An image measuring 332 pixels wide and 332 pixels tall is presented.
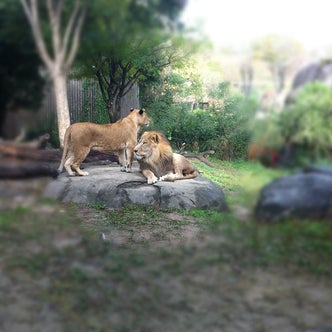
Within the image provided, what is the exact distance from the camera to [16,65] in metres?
1.72

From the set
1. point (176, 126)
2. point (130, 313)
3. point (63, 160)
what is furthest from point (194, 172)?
point (130, 313)

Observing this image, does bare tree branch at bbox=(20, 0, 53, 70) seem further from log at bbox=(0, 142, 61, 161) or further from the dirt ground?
the dirt ground

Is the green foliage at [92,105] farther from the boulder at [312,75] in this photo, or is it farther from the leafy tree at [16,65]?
the boulder at [312,75]

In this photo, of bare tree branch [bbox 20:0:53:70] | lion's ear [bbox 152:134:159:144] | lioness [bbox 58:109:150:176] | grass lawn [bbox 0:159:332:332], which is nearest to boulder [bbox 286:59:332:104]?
grass lawn [bbox 0:159:332:332]

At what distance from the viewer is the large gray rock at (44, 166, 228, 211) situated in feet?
12.8

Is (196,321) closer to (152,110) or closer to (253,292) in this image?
(253,292)

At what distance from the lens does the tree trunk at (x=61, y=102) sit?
1767mm

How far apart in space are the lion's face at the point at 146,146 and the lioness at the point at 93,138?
620mm

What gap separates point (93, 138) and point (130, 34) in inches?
46.3

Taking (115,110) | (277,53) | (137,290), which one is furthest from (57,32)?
(115,110)

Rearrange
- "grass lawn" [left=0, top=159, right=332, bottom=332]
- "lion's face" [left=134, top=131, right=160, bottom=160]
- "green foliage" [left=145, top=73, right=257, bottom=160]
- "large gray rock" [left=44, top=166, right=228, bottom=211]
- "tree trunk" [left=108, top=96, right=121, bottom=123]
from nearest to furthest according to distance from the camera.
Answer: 1. "grass lawn" [left=0, top=159, right=332, bottom=332]
2. "green foliage" [left=145, top=73, right=257, bottom=160]
3. "tree trunk" [left=108, top=96, right=121, bottom=123]
4. "large gray rock" [left=44, top=166, right=228, bottom=211]
5. "lion's face" [left=134, top=131, right=160, bottom=160]

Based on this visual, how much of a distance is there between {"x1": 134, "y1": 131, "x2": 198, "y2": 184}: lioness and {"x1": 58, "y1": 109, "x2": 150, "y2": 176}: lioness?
89cm

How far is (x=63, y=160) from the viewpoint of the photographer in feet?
7.50

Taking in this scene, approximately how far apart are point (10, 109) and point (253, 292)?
939 mm
